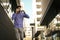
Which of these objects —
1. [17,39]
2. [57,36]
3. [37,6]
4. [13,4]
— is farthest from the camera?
[37,6]

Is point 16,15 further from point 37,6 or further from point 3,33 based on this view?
point 37,6

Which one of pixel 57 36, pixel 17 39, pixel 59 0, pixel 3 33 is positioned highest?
pixel 59 0

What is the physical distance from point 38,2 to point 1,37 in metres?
59.7

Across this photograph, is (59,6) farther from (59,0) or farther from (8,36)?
(8,36)

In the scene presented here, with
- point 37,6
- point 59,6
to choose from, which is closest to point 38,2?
point 37,6

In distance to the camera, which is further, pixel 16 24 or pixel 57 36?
pixel 57 36

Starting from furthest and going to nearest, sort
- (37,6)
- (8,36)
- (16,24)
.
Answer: (37,6) < (16,24) < (8,36)

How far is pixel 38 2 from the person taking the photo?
6450 centimetres

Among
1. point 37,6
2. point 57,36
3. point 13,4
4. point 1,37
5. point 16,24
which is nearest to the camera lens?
point 1,37

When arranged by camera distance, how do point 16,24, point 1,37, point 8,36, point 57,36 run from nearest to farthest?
1. point 1,37
2. point 8,36
3. point 16,24
4. point 57,36

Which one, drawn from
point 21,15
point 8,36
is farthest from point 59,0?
point 8,36

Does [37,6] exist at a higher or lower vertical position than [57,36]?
lower

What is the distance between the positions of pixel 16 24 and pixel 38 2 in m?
58.0

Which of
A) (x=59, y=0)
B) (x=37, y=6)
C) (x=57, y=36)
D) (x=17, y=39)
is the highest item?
(x=59, y=0)
